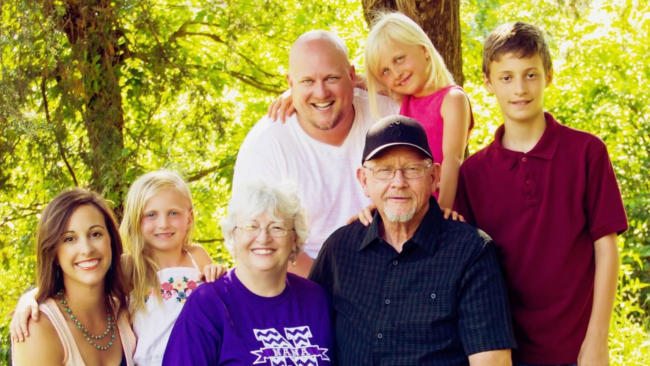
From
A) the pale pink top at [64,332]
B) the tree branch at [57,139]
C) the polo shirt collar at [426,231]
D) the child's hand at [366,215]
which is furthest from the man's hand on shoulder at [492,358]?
the tree branch at [57,139]

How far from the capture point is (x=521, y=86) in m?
2.93

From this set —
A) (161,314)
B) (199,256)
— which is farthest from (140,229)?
(161,314)

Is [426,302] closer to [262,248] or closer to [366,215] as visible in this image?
[366,215]

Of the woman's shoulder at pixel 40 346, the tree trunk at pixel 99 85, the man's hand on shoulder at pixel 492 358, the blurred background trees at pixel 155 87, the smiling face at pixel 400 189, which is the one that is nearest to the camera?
the man's hand on shoulder at pixel 492 358

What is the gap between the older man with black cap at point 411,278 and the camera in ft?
9.17

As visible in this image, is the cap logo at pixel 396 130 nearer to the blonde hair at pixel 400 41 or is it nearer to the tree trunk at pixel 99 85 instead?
the blonde hair at pixel 400 41

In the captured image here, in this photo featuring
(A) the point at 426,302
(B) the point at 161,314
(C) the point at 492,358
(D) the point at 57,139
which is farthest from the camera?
(D) the point at 57,139

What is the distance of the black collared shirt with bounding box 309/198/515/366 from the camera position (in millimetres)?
2789

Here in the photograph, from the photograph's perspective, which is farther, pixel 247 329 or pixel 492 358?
pixel 247 329

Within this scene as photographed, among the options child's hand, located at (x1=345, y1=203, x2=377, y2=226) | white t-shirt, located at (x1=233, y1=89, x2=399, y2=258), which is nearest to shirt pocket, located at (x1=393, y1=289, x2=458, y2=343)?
child's hand, located at (x1=345, y1=203, x2=377, y2=226)

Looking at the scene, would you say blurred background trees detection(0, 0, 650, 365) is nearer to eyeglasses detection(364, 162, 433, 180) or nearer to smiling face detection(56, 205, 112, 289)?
eyeglasses detection(364, 162, 433, 180)

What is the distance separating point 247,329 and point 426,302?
0.75m

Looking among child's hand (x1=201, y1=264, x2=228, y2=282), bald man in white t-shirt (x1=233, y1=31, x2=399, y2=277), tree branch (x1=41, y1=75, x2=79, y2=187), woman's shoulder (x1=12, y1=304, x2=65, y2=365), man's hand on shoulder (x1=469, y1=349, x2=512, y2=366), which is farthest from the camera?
tree branch (x1=41, y1=75, x2=79, y2=187)

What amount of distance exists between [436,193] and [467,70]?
5429mm
